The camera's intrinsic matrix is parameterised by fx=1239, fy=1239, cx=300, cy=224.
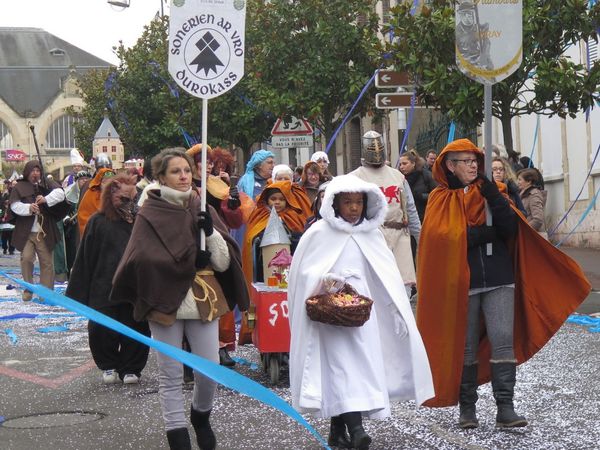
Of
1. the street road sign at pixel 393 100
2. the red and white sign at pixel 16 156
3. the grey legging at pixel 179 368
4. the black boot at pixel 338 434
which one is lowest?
the red and white sign at pixel 16 156

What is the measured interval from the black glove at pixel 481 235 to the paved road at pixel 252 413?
3.42 ft

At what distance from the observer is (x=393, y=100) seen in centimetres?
1631

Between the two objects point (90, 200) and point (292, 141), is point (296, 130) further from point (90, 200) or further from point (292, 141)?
point (90, 200)

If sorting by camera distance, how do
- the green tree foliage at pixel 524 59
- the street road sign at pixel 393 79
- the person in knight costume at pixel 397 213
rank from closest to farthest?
the person in knight costume at pixel 397 213, the green tree foliage at pixel 524 59, the street road sign at pixel 393 79

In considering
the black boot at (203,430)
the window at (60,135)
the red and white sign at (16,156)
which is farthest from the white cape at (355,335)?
the window at (60,135)

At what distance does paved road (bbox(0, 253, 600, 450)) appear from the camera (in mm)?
6672

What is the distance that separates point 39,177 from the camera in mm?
15695

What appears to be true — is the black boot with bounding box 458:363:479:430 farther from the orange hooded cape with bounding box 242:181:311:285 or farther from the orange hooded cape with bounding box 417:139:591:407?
the orange hooded cape with bounding box 242:181:311:285

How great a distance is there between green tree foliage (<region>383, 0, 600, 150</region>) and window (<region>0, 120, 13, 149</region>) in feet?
347

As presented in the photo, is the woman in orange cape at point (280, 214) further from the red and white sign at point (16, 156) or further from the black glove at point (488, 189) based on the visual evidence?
the red and white sign at point (16, 156)

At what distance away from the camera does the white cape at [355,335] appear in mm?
6316

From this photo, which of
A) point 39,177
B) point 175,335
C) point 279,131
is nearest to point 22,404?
point 175,335

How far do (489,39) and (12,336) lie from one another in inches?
242

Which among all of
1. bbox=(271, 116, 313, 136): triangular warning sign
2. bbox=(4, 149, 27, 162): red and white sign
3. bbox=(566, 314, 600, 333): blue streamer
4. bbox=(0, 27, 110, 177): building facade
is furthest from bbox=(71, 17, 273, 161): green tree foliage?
bbox=(0, 27, 110, 177): building facade
